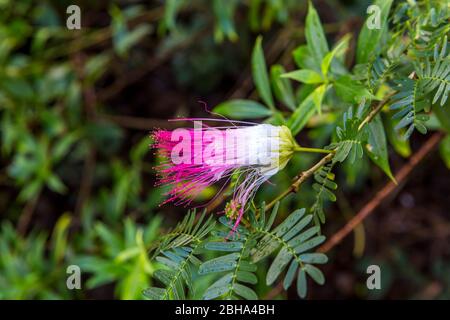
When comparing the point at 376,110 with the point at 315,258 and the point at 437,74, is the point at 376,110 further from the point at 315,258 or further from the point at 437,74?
the point at 315,258

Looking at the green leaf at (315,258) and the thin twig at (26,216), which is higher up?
the thin twig at (26,216)

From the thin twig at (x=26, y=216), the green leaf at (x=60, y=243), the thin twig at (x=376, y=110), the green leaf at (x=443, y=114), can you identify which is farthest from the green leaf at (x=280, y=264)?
the thin twig at (x=26, y=216)

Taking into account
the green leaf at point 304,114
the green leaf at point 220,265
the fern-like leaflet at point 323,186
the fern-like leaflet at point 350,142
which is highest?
the green leaf at point 304,114

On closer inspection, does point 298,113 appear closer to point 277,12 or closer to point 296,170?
point 296,170

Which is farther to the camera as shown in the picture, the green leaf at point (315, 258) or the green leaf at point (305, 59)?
the green leaf at point (305, 59)

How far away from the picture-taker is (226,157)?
86cm

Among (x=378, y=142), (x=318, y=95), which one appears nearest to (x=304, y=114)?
(x=318, y=95)

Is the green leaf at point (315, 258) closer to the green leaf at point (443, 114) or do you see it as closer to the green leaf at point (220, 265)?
the green leaf at point (220, 265)

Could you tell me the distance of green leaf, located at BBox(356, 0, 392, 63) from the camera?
38.8 inches

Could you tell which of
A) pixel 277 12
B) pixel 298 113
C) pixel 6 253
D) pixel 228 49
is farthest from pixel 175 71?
pixel 298 113

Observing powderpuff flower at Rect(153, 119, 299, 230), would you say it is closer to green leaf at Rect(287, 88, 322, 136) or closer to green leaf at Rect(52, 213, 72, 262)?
green leaf at Rect(287, 88, 322, 136)

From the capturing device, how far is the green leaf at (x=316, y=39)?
1104mm

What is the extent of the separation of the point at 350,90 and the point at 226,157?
0.83 ft

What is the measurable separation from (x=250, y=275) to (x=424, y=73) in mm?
396
